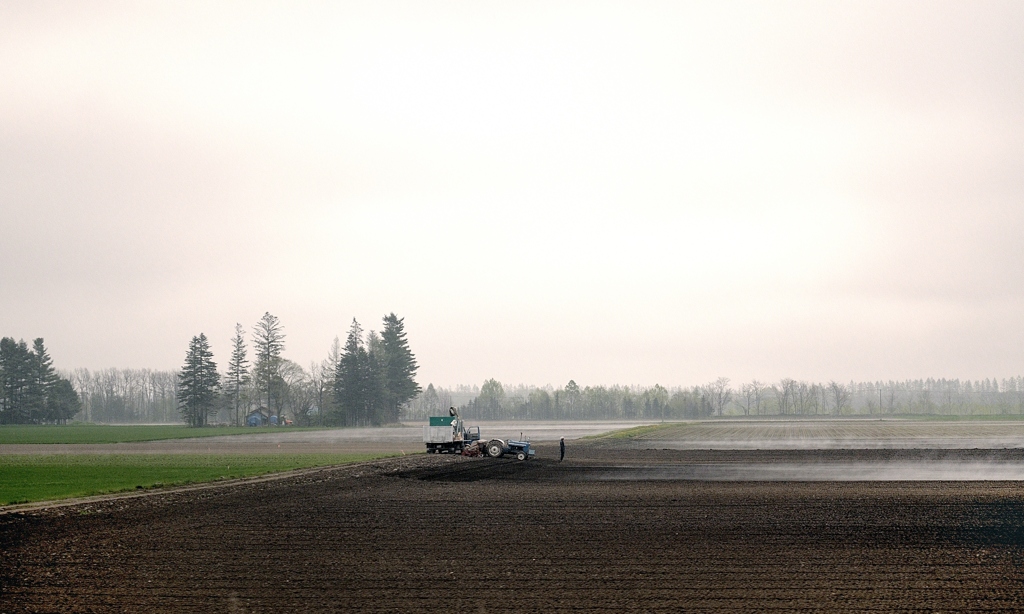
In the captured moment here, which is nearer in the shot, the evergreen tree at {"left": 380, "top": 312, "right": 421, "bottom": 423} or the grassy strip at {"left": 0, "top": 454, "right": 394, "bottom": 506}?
the grassy strip at {"left": 0, "top": 454, "right": 394, "bottom": 506}

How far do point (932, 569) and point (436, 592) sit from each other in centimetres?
1097

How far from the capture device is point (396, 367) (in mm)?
188250

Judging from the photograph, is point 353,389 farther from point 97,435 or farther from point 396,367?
point 97,435

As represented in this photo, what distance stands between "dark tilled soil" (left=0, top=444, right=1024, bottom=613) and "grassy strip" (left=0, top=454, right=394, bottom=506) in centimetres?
558

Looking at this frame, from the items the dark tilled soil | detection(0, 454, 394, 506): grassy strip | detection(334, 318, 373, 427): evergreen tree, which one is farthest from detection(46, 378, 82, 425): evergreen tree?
the dark tilled soil

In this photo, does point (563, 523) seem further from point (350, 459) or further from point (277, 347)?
point (277, 347)

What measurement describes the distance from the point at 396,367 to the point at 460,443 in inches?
4944

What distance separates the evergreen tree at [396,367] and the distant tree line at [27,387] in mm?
64019

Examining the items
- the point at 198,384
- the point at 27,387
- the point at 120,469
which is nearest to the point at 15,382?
the point at 27,387

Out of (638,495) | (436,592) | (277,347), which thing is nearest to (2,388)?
(277,347)

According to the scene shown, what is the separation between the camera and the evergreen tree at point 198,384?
558 feet

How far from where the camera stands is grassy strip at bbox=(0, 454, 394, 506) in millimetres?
41375

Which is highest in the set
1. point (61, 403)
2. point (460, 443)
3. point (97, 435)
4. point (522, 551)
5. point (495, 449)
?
point (61, 403)

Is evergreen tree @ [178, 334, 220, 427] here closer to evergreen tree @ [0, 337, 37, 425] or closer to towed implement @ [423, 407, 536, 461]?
evergreen tree @ [0, 337, 37, 425]
